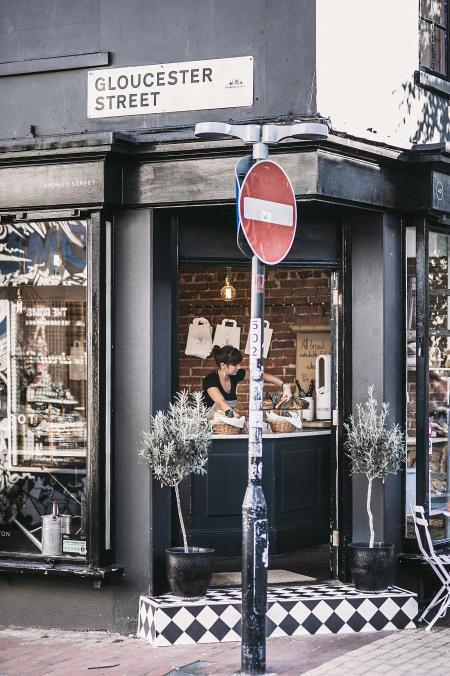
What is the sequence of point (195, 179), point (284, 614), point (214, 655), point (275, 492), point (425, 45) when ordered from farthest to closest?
point (275, 492), point (425, 45), point (195, 179), point (284, 614), point (214, 655)

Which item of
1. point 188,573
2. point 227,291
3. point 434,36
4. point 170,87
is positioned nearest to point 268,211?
point 170,87

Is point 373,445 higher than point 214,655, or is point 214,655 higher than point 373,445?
point 373,445

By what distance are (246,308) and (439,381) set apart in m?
3.09

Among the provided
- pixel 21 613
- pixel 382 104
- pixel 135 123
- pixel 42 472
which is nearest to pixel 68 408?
pixel 42 472

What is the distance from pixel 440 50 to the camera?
10.1m

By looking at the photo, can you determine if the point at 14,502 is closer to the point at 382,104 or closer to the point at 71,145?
the point at 71,145

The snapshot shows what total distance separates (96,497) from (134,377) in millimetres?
1014

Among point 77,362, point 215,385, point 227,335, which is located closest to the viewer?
point 77,362

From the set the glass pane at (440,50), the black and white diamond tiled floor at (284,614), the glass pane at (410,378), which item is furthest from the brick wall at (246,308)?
the black and white diamond tiled floor at (284,614)

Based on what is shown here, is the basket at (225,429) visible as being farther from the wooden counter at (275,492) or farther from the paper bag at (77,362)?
the paper bag at (77,362)

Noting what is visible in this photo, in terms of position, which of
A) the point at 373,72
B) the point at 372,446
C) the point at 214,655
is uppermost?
the point at 373,72

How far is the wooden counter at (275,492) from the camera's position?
1002 centimetres

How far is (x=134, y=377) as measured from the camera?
348 inches

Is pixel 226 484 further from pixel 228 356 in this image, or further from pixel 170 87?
pixel 170 87
